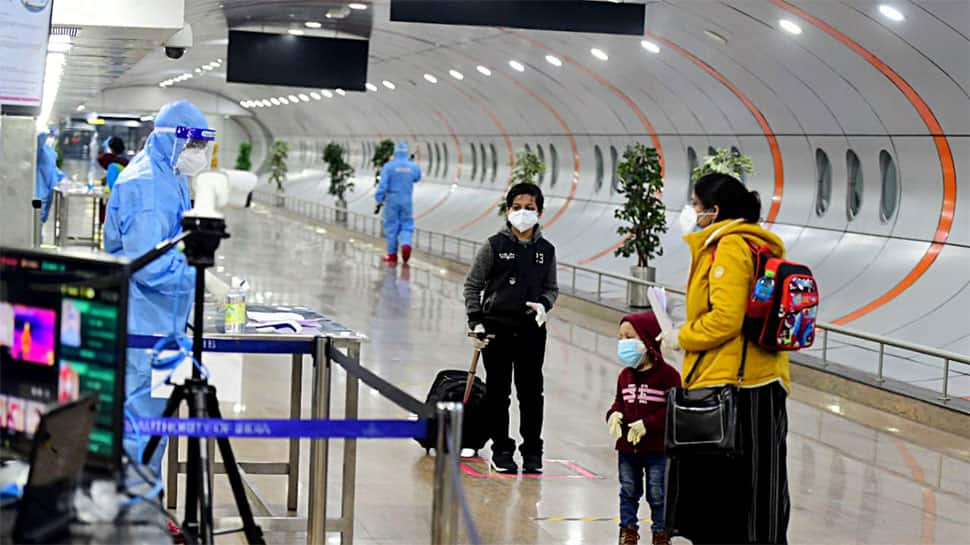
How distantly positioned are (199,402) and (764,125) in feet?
56.4

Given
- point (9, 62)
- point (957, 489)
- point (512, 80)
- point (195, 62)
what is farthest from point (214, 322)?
point (195, 62)

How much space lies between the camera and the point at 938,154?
1673cm

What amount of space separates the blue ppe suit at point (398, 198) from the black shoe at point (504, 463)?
1671cm

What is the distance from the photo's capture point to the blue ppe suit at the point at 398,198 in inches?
1017

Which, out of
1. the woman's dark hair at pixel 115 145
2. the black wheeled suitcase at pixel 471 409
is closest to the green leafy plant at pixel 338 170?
the woman's dark hair at pixel 115 145

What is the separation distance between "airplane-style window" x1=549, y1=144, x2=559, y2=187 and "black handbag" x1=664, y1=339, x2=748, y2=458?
25.8m

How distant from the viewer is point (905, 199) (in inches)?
704

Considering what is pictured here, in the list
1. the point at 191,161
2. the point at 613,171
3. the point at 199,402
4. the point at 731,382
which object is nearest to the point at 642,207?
the point at 613,171

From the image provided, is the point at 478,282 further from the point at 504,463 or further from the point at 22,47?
the point at 22,47

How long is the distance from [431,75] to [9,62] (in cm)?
2364

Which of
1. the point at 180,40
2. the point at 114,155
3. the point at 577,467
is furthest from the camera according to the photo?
the point at 114,155

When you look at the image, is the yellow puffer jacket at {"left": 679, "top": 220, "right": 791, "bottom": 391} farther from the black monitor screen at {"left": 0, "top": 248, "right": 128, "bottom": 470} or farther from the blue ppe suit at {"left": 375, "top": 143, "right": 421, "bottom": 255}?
the blue ppe suit at {"left": 375, "top": 143, "right": 421, "bottom": 255}

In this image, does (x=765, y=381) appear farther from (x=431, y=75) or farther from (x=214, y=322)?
(x=431, y=75)

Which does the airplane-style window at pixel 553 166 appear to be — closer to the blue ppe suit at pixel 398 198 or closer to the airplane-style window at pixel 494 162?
the airplane-style window at pixel 494 162
